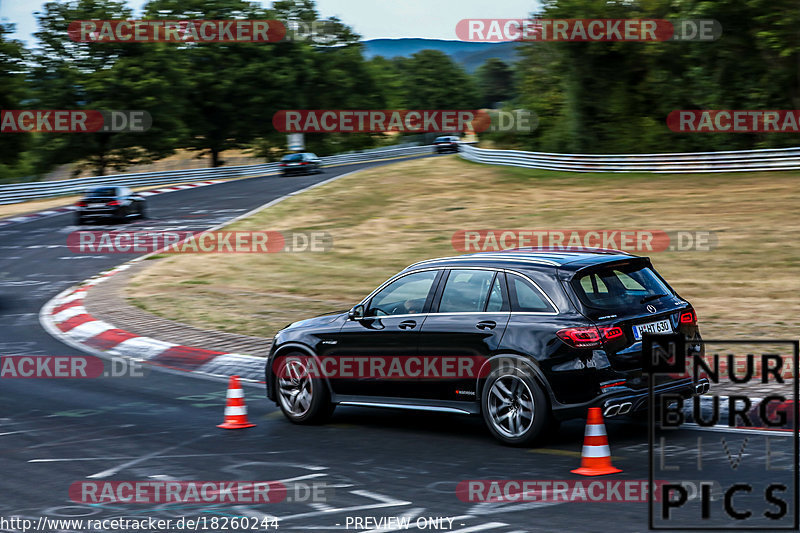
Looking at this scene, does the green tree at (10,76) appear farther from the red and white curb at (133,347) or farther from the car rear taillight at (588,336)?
the car rear taillight at (588,336)

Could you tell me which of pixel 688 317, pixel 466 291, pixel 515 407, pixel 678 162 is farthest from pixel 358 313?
pixel 678 162

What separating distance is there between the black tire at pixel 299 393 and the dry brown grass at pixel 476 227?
5.14 meters

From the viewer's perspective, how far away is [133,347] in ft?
49.6

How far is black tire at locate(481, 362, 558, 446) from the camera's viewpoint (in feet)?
26.8

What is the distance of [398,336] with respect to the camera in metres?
9.27

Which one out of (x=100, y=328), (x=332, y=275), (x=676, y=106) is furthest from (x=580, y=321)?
(x=676, y=106)

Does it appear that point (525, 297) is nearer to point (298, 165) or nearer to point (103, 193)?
point (103, 193)

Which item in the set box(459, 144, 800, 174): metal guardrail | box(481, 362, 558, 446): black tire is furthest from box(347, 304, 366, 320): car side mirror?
box(459, 144, 800, 174): metal guardrail

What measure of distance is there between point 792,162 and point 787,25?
596 cm

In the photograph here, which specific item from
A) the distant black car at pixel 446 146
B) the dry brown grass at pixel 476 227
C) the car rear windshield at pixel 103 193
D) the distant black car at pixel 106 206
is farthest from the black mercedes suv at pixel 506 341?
the distant black car at pixel 446 146

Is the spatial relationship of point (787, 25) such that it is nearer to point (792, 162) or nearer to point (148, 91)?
point (792, 162)

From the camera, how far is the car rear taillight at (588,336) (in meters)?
8.05

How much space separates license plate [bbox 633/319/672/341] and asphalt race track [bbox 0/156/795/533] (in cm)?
92

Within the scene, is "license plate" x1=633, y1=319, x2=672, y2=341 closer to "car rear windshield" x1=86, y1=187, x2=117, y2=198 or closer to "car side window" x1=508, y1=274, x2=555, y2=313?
"car side window" x1=508, y1=274, x2=555, y2=313
